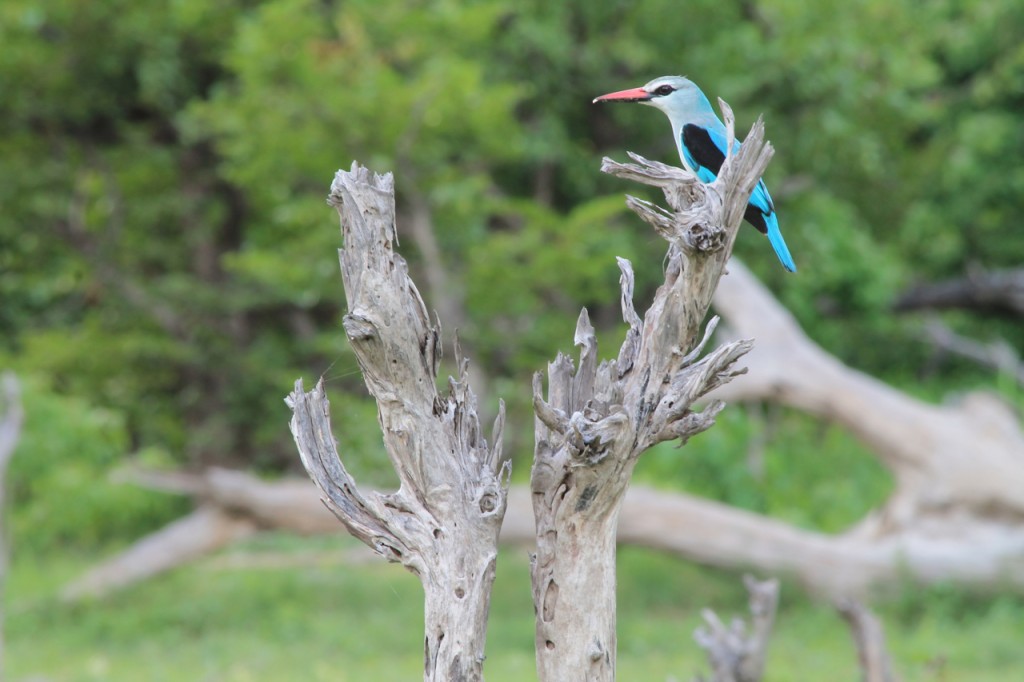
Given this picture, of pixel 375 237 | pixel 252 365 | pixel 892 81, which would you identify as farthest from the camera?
pixel 252 365

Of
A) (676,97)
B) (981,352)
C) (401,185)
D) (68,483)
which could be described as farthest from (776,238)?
(981,352)

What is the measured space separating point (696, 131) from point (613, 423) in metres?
1.01

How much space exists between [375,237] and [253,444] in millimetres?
9954

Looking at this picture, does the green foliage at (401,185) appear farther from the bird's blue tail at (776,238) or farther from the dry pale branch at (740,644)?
the bird's blue tail at (776,238)

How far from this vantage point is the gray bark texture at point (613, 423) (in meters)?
2.60

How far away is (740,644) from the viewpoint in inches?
170

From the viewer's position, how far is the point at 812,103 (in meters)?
9.99

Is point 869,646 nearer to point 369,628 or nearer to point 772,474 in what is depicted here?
point 369,628

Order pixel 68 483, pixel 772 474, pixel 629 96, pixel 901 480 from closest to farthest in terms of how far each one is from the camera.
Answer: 1. pixel 629 96
2. pixel 901 480
3. pixel 68 483
4. pixel 772 474

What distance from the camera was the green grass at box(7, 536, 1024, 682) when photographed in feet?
22.4

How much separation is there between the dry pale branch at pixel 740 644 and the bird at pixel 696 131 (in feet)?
5.06

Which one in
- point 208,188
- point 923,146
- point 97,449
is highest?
point 923,146

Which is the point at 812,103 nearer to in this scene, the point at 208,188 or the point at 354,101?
the point at 354,101

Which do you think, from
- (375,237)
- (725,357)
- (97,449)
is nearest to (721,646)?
(725,357)
